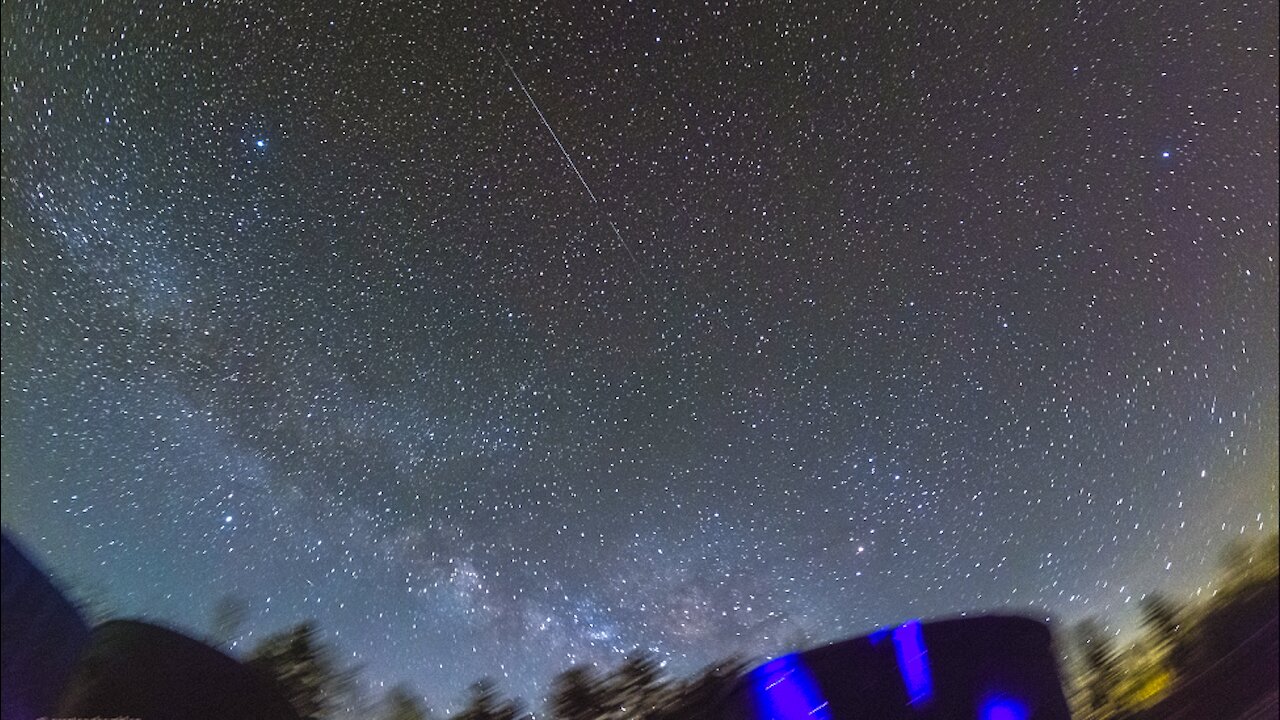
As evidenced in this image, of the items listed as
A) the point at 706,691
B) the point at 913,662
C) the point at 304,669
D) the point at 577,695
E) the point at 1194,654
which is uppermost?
A: the point at 304,669

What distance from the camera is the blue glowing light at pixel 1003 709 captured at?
1354 millimetres

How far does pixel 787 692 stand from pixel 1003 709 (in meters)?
0.41

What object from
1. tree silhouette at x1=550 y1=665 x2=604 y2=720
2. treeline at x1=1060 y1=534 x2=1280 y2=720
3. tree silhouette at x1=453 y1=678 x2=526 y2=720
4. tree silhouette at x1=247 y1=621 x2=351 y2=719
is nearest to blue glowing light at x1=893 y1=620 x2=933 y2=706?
treeline at x1=1060 y1=534 x2=1280 y2=720

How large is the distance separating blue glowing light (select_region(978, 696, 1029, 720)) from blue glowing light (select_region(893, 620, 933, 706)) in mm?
104

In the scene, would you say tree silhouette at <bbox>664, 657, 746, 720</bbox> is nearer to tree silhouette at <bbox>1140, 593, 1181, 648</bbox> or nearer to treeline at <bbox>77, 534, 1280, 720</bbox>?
treeline at <bbox>77, 534, 1280, 720</bbox>

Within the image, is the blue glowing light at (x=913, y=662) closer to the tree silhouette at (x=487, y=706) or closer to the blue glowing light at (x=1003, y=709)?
the blue glowing light at (x=1003, y=709)

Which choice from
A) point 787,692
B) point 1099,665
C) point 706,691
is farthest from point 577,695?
point 1099,665

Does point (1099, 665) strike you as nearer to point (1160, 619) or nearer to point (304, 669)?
point (1160, 619)

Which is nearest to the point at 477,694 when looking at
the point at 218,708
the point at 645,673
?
the point at 645,673

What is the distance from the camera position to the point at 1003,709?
1.35 meters

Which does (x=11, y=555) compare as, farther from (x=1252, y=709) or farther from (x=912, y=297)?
(x=1252, y=709)

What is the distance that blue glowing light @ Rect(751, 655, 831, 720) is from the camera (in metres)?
1.45

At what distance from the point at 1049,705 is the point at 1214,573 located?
387mm

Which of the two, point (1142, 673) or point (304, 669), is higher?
point (304, 669)
